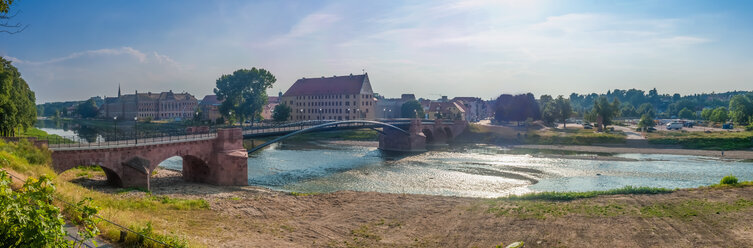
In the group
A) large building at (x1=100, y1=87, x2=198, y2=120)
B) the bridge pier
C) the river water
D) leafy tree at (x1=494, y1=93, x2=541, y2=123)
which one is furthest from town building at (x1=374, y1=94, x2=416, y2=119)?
the river water

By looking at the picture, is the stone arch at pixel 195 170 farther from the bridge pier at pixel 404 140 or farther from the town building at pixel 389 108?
the town building at pixel 389 108

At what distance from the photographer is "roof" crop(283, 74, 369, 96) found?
113m

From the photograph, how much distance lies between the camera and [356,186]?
38.9m

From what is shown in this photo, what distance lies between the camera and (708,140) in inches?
2717

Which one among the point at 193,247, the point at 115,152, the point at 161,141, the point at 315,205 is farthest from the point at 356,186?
the point at 193,247

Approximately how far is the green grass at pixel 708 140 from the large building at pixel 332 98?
6410cm

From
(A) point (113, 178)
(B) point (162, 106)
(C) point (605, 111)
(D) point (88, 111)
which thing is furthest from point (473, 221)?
(D) point (88, 111)

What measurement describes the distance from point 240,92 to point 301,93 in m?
30.0

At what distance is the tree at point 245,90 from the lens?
90375 millimetres

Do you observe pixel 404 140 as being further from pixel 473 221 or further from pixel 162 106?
pixel 162 106

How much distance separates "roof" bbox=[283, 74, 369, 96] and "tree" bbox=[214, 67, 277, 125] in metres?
24.4

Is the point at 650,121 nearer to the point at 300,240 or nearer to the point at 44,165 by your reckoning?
the point at 300,240

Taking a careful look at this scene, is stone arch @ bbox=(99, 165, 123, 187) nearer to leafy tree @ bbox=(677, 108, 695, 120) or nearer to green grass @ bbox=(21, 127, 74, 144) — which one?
green grass @ bbox=(21, 127, 74, 144)

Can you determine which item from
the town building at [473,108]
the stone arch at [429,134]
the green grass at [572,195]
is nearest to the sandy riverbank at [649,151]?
the stone arch at [429,134]
